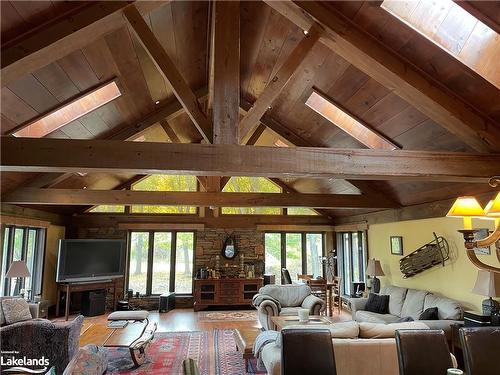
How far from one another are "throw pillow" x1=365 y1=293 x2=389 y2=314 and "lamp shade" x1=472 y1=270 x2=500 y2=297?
7.84ft

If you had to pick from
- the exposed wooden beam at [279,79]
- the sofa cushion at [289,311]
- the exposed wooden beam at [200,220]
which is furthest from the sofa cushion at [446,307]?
the exposed wooden beam at [200,220]

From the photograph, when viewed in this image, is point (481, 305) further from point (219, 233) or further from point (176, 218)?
point (176, 218)

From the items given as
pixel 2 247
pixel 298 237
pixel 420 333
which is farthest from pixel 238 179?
pixel 420 333

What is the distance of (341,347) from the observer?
3.31m

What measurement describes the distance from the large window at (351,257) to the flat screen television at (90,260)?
19.7ft

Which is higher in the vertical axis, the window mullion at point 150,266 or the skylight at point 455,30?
the skylight at point 455,30

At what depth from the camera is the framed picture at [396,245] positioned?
7.24 m

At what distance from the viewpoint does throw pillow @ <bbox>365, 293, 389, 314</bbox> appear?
6.66m

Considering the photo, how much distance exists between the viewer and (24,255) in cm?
759

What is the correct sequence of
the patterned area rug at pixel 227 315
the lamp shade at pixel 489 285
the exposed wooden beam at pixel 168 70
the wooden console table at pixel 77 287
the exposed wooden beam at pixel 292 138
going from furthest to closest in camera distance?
the patterned area rug at pixel 227 315
the wooden console table at pixel 77 287
the exposed wooden beam at pixel 292 138
the lamp shade at pixel 489 285
the exposed wooden beam at pixel 168 70

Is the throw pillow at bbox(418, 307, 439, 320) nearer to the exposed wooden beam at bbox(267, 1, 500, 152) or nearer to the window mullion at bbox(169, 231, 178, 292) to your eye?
the exposed wooden beam at bbox(267, 1, 500, 152)

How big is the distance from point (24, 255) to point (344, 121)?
6.97 meters

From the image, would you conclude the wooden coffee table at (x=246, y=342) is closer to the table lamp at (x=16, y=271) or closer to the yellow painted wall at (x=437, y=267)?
the yellow painted wall at (x=437, y=267)

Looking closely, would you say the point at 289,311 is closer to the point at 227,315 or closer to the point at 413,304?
the point at 413,304
